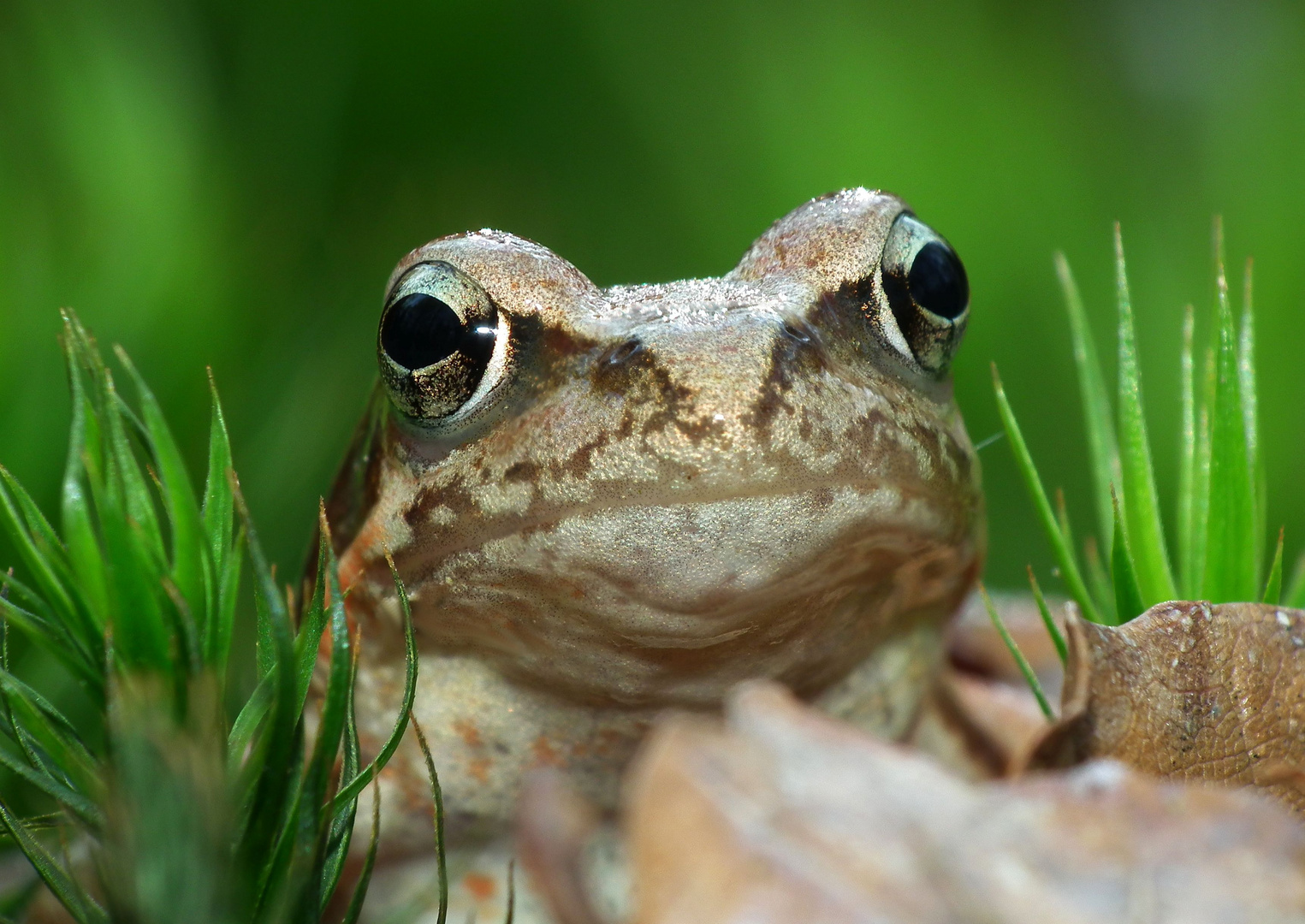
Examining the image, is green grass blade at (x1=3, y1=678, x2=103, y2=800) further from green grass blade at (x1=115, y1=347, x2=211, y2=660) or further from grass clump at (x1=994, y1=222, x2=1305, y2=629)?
grass clump at (x1=994, y1=222, x2=1305, y2=629)

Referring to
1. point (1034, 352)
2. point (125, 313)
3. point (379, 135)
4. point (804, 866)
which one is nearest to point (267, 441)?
point (125, 313)

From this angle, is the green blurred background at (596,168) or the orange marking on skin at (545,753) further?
the green blurred background at (596,168)

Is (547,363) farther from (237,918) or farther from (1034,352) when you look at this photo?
(1034,352)

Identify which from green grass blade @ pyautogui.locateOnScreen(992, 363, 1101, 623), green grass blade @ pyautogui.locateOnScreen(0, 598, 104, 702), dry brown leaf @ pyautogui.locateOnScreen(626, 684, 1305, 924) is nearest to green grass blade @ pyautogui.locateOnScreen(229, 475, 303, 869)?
green grass blade @ pyautogui.locateOnScreen(0, 598, 104, 702)

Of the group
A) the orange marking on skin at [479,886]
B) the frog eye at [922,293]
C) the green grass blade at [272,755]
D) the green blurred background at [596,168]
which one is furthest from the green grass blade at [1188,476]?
the green blurred background at [596,168]

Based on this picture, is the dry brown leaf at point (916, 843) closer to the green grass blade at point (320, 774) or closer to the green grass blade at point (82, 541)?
the green grass blade at point (320, 774)

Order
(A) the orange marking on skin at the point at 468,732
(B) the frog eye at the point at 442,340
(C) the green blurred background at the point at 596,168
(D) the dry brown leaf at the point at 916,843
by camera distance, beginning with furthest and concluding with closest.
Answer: (C) the green blurred background at the point at 596,168 → (A) the orange marking on skin at the point at 468,732 → (B) the frog eye at the point at 442,340 → (D) the dry brown leaf at the point at 916,843

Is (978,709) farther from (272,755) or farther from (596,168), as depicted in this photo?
(596,168)
